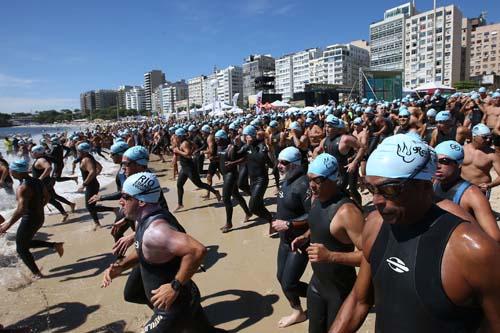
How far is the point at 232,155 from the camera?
23.6 ft

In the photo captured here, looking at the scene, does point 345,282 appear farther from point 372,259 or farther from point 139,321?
point 139,321

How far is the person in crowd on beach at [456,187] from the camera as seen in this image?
8.82 ft

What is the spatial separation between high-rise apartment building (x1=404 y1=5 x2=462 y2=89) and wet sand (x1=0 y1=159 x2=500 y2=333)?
353 ft

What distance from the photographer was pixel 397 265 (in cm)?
148

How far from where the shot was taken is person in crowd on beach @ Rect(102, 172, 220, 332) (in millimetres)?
2531

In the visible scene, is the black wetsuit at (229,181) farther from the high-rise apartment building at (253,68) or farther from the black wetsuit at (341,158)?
the high-rise apartment building at (253,68)

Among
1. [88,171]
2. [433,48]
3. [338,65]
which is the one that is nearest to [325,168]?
→ [88,171]

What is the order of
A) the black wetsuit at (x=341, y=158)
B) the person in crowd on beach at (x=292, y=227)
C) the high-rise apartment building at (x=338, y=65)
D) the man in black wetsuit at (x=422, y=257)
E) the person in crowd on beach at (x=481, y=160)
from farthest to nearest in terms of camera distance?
the high-rise apartment building at (x=338, y=65) < the black wetsuit at (x=341, y=158) < the person in crowd on beach at (x=481, y=160) < the person in crowd on beach at (x=292, y=227) < the man in black wetsuit at (x=422, y=257)

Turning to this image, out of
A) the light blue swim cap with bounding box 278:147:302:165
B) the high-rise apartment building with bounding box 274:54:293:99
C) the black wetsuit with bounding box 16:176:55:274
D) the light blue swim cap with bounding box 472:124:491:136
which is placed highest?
the high-rise apartment building with bounding box 274:54:293:99

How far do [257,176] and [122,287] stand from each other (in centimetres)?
304

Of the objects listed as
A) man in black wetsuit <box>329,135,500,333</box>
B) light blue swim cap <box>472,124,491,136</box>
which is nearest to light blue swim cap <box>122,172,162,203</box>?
man in black wetsuit <box>329,135,500,333</box>

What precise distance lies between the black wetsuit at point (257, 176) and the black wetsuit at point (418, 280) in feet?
16.4

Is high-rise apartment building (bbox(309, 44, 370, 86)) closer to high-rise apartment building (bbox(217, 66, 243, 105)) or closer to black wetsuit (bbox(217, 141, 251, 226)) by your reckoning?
high-rise apartment building (bbox(217, 66, 243, 105))

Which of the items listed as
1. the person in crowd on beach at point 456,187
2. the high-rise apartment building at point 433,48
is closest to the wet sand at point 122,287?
the person in crowd on beach at point 456,187
